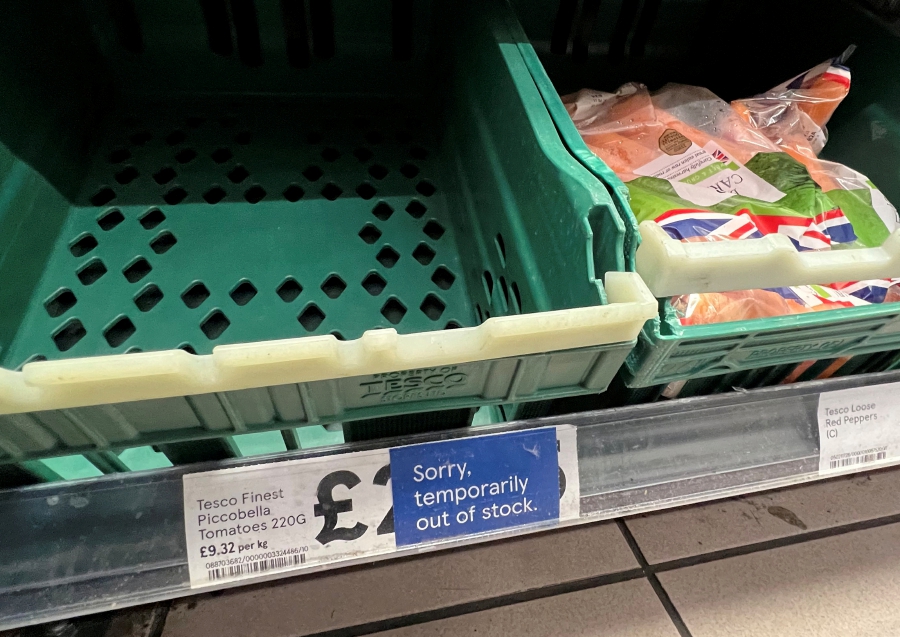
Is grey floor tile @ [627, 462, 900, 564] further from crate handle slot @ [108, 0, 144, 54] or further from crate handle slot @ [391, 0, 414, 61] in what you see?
crate handle slot @ [108, 0, 144, 54]

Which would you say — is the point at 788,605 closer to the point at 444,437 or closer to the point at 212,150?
the point at 444,437

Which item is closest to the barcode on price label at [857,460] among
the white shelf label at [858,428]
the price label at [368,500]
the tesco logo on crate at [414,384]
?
the white shelf label at [858,428]

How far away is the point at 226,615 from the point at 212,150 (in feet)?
1.88

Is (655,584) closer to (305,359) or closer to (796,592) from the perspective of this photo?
(796,592)

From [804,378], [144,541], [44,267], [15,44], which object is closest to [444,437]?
[144,541]

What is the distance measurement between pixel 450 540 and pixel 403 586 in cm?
17

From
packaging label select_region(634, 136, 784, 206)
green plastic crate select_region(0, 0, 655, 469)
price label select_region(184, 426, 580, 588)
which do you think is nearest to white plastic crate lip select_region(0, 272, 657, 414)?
green plastic crate select_region(0, 0, 655, 469)

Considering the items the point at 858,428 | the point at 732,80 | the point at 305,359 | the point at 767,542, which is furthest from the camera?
the point at 732,80

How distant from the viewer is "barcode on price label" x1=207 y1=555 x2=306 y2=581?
47 cm

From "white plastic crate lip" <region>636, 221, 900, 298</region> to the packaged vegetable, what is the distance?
13cm

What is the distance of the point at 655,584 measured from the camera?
68 centimetres

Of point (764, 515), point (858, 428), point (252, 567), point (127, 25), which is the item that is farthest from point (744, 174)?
point (127, 25)

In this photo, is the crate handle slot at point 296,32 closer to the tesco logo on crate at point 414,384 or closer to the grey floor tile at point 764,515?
the tesco logo on crate at point 414,384

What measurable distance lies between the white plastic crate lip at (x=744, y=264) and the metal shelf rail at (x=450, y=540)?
17cm
